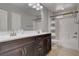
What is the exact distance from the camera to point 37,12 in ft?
8.16

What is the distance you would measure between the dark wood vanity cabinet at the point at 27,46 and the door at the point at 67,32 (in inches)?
13.0

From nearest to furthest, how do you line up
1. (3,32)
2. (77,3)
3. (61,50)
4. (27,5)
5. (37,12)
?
(3,32) < (77,3) < (27,5) < (61,50) < (37,12)

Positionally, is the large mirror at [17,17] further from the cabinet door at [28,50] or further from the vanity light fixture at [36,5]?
the cabinet door at [28,50]

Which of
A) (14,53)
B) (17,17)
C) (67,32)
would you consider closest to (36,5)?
(17,17)

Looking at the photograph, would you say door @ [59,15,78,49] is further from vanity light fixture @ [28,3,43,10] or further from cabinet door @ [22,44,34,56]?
cabinet door @ [22,44,34,56]

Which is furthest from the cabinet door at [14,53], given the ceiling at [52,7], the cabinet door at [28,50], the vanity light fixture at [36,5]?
the vanity light fixture at [36,5]

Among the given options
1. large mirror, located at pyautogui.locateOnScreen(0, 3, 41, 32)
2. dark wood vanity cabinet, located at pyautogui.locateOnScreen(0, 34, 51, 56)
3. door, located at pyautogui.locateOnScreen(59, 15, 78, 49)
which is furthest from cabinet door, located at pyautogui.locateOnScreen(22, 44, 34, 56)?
door, located at pyautogui.locateOnScreen(59, 15, 78, 49)

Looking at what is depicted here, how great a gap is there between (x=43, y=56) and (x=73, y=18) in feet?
3.53

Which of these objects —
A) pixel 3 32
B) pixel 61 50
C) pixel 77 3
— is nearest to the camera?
pixel 3 32

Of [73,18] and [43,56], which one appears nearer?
[43,56]

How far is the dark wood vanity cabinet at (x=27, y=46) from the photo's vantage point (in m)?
1.42

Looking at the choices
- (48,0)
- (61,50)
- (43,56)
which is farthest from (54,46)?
(48,0)

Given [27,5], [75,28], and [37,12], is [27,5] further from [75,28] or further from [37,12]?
[75,28]

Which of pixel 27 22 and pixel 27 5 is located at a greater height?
pixel 27 5
